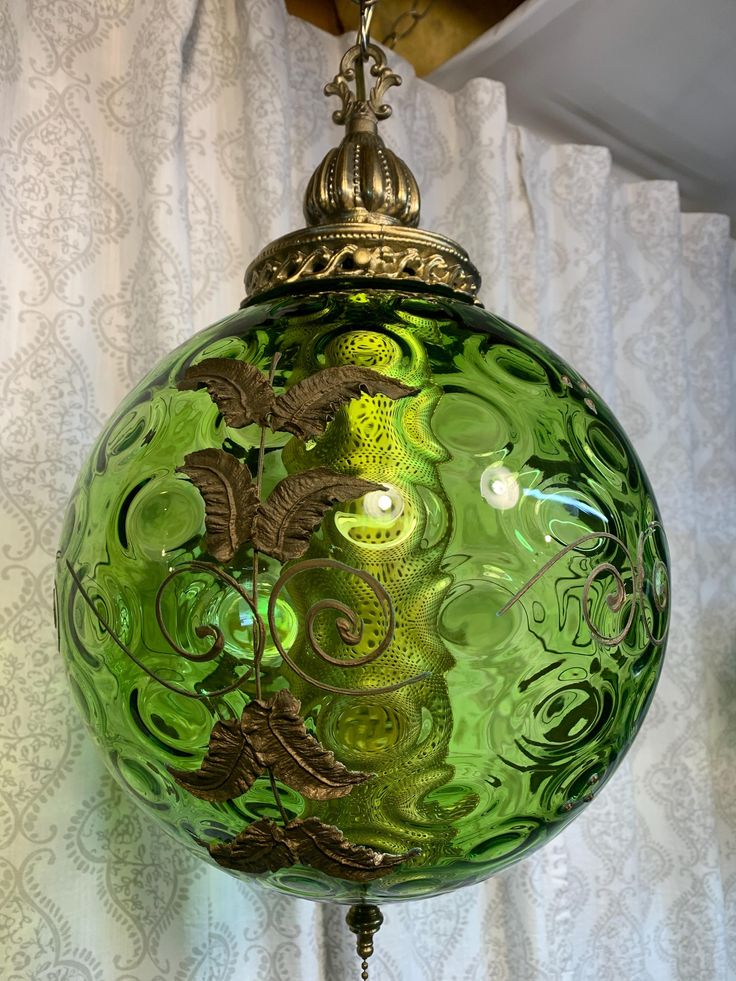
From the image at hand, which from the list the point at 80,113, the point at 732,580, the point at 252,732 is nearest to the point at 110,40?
the point at 80,113

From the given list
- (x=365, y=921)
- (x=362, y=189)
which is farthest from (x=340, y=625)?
A: (x=362, y=189)

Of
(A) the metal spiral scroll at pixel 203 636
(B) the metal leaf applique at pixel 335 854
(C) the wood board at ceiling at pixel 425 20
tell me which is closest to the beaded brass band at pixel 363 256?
(A) the metal spiral scroll at pixel 203 636

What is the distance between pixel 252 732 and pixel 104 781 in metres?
0.43

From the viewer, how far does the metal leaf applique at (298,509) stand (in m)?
0.40

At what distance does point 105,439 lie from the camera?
542 millimetres

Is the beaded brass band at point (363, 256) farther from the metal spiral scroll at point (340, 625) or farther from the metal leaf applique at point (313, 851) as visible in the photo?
the metal leaf applique at point (313, 851)

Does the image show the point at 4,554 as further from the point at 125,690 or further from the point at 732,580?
the point at 732,580

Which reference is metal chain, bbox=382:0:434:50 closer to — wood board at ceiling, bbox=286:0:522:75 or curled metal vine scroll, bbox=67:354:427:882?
wood board at ceiling, bbox=286:0:522:75

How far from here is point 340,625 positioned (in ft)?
1.30

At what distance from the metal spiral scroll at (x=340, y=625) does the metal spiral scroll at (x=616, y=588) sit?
0.19ft

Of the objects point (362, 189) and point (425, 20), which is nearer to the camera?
point (362, 189)

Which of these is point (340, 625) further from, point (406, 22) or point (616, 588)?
point (406, 22)

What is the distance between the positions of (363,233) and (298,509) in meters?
0.25

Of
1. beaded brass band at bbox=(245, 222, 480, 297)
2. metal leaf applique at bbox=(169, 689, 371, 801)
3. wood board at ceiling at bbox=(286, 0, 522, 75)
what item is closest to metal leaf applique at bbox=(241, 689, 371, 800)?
metal leaf applique at bbox=(169, 689, 371, 801)
